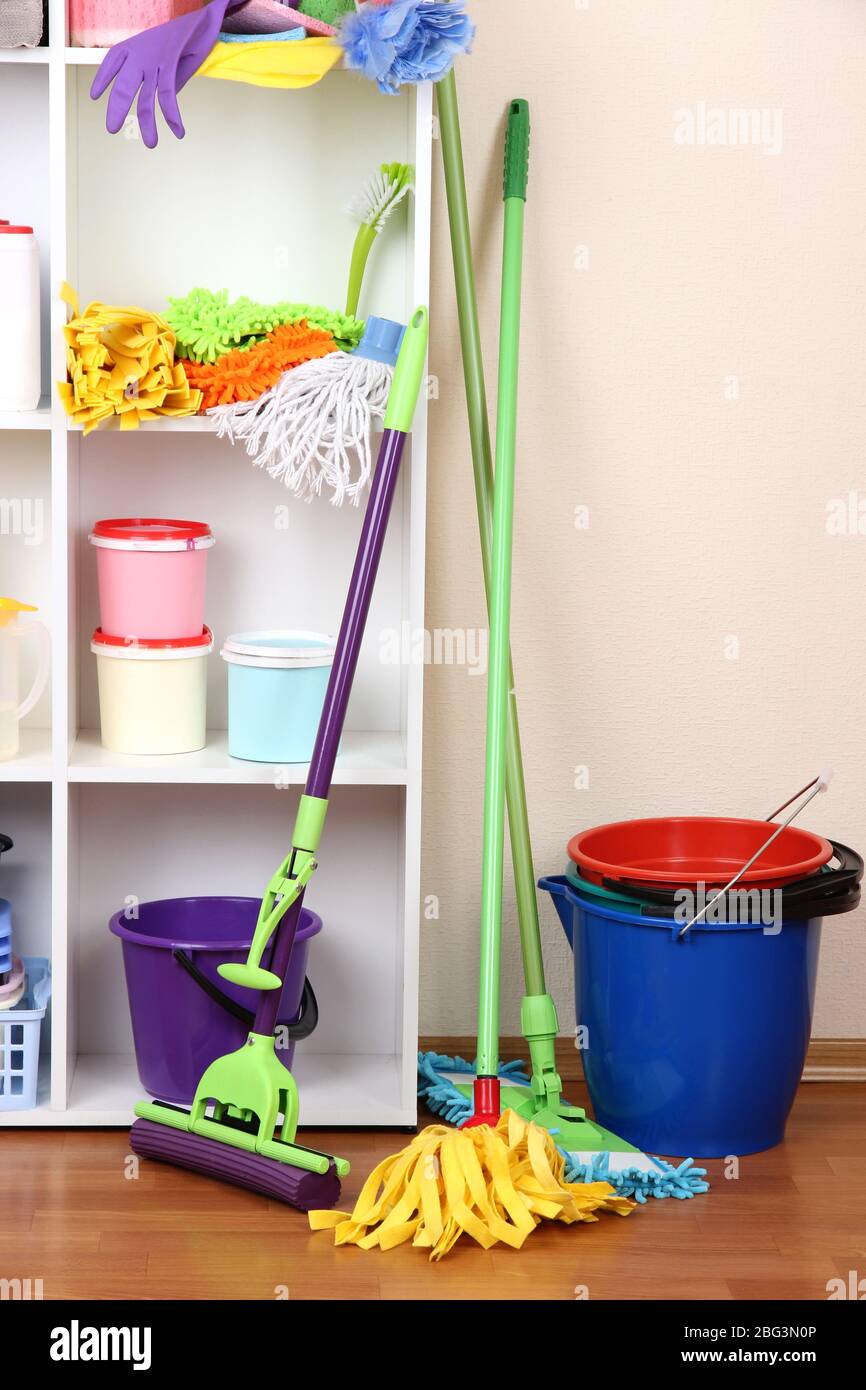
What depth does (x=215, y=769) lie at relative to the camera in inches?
77.5

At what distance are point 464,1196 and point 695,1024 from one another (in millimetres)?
392

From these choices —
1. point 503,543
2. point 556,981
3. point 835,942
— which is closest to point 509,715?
point 503,543

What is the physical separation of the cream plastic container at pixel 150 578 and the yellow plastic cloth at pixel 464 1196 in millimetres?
714

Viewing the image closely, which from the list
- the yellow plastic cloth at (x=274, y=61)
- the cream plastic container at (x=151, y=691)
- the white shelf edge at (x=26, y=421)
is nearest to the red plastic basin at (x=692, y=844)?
the cream plastic container at (x=151, y=691)

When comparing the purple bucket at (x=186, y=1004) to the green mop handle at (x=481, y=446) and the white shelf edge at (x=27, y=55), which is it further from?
the white shelf edge at (x=27, y=55)

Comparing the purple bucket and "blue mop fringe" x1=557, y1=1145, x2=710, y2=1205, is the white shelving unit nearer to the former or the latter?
the purple bucket

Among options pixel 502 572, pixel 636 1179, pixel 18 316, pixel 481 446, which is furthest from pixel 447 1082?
pixel 18 316

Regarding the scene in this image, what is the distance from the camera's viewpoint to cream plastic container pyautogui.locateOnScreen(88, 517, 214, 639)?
1979 millimetres

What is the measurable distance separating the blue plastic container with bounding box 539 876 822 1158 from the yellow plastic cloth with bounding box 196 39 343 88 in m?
1.04

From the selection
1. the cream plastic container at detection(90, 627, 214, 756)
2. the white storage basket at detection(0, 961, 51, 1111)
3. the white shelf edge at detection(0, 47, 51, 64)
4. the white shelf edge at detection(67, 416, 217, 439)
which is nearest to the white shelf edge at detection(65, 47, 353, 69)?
the white shelf edge at detection(0, 47, 51, 64)

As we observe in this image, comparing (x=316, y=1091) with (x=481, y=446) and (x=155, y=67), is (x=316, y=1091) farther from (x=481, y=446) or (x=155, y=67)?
(x=155, y=67)

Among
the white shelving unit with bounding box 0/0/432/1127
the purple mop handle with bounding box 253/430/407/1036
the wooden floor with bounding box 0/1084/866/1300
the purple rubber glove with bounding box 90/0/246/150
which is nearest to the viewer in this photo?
the wooden floor with bounding box 0/1084/866/1300
